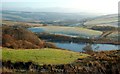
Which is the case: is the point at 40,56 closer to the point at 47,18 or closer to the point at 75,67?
the point at 75,67

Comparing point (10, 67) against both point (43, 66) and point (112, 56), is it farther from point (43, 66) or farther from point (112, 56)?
point (112, 56)

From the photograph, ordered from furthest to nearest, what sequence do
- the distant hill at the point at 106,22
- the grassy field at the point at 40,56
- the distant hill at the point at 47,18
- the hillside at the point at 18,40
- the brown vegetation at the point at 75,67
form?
the distant hill at the point at 47,18, the distant hill at the point at 106,22, the hillside at the point at 18,40, the grassy field at the point at 40,56, the brown vegetation at the point at 75,67

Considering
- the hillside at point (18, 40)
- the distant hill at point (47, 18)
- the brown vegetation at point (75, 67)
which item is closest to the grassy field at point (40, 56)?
the brown vegetation at point (75, 67)

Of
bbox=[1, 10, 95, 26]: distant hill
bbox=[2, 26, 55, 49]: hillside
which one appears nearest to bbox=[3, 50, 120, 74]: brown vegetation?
bbox=[2, 26, 55, 49]: hillside

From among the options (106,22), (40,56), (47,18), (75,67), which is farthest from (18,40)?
(47,18)

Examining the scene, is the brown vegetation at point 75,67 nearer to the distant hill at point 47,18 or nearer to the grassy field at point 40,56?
the grassy field at point 40,56

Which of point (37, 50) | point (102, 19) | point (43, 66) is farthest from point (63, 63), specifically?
point (102, 19)

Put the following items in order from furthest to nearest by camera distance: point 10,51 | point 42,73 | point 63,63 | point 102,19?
point 102,19 → point 10,51 → point 63,63 → point 42,73

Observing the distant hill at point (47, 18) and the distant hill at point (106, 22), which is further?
the distant hill at point (47, 18)
